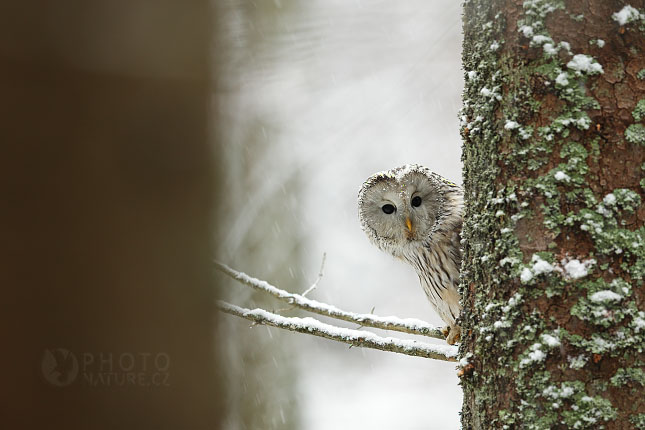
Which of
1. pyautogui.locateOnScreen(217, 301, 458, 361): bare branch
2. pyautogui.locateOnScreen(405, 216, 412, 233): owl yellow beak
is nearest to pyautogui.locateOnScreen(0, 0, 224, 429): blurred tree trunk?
pyautogui.locateOnScreen(217, 301, 458, 361): bare branch

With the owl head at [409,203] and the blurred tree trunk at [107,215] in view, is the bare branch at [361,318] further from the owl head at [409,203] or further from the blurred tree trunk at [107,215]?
the blurred tree trunk at [107,215]

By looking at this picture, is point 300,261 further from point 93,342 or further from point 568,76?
point 93,342

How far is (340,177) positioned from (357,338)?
6.45 meters

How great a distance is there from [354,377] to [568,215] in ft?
28.1

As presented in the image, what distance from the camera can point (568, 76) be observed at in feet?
5.23

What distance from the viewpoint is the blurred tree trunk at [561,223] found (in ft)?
4.92

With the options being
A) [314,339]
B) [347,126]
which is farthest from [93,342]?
[314,339]

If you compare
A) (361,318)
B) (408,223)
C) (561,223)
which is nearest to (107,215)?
(561,223)

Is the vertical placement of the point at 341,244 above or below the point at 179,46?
above

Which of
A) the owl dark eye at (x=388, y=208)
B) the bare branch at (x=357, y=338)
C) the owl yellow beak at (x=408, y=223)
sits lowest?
the bare branch at (x=357, y=338)

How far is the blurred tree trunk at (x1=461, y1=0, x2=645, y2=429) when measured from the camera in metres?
1.50

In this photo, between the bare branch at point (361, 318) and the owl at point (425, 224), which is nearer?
the bare branch at point (361, 318)

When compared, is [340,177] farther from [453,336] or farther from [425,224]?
[453,336]

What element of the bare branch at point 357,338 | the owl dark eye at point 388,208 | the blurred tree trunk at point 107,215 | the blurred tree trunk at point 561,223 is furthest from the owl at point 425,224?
the blurred tree trunk at point 107,215
